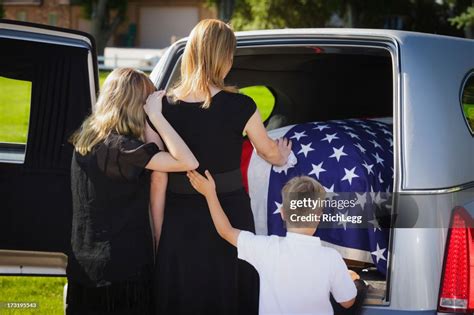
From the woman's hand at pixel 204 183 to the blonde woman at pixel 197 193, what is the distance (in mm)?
40

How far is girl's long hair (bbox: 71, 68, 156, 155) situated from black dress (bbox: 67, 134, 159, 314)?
37 mm

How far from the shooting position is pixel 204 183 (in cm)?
326

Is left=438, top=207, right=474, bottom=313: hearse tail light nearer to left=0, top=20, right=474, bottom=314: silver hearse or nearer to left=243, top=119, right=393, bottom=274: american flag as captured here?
left=0, top=20, right=474, bottom=314: silver hearse

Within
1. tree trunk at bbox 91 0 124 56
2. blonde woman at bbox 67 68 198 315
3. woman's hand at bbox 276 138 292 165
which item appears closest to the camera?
blonde woman at bbox 67 68 198 315

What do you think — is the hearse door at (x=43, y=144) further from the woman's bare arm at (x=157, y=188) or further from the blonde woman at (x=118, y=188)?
the woman's bare arm at (x=157, y=188)

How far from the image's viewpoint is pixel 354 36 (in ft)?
11.6

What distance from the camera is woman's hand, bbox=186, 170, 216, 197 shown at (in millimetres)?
3260

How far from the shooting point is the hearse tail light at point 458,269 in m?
3.02

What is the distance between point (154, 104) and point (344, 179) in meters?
0.99

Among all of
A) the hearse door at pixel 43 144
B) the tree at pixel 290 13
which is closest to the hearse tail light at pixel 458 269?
the hearse door at pixel 43 144

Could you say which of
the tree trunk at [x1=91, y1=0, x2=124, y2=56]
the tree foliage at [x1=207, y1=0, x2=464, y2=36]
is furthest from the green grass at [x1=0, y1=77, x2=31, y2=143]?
the tree trunk at [x1=91, y1=0, x2=124, y2=56]

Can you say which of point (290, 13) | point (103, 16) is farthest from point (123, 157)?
point (103, 16)

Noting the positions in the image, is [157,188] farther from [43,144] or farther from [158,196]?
[43,144]

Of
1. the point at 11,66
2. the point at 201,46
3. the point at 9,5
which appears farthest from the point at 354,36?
the point at 9,5
